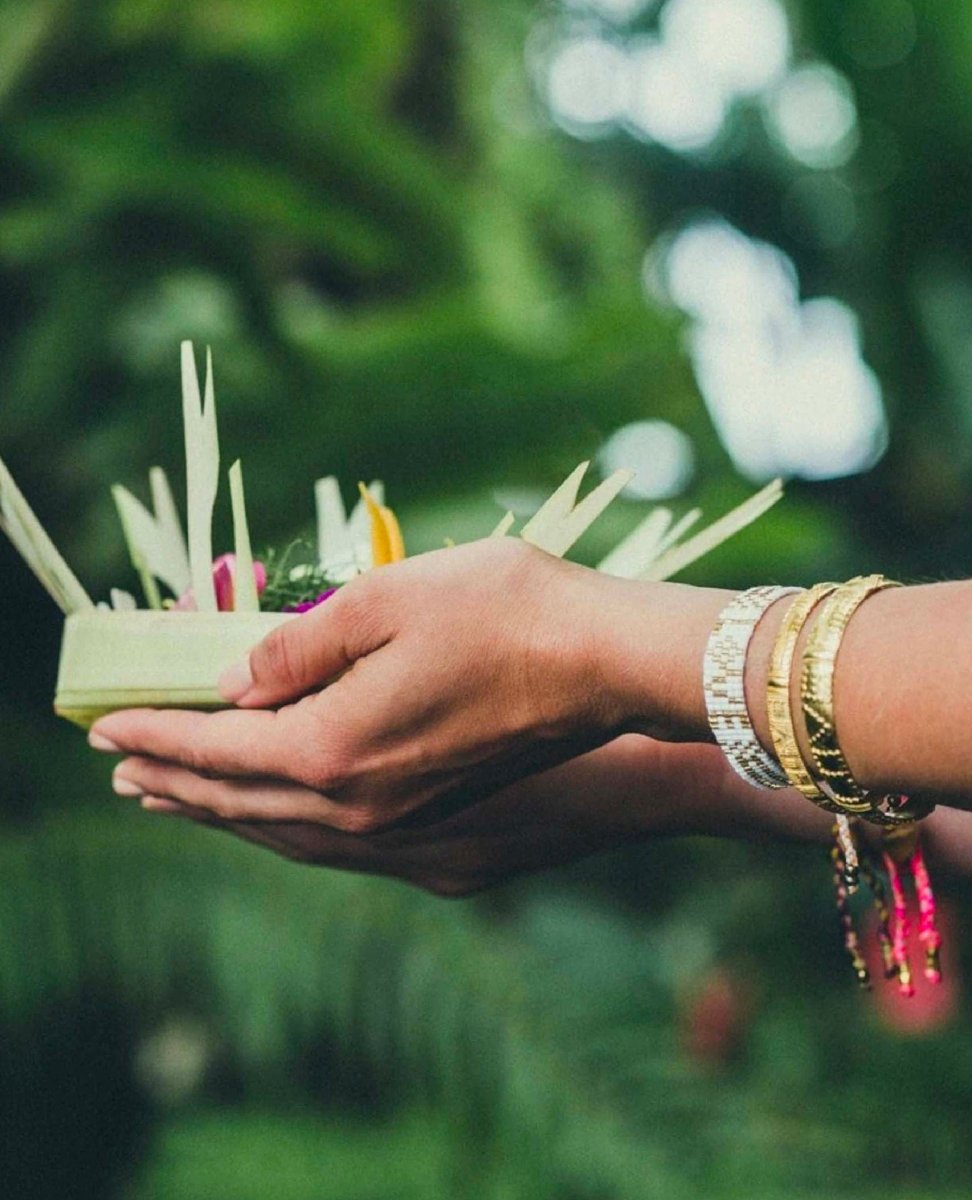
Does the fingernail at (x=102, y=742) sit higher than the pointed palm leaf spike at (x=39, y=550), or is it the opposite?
the pointed palm leaf spike at (x=39, y=550)

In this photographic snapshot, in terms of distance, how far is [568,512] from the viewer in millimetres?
819

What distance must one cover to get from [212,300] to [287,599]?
1.09 metres

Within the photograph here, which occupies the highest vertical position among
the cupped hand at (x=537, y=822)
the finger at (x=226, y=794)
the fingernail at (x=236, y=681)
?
the fingernail at (x=236, y=681)

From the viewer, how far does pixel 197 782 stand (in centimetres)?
81

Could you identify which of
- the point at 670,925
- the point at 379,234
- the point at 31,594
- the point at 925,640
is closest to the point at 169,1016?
the point at 31,594

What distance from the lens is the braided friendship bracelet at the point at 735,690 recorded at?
0.64 meters

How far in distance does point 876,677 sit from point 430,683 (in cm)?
Answer: 23

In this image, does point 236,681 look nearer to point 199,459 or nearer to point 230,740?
point 230,740

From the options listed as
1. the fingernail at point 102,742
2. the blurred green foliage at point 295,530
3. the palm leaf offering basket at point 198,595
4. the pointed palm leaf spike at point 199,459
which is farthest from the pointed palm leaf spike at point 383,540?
the blurred green foliage at point 295,530

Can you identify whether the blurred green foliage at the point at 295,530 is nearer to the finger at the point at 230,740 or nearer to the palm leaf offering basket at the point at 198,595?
the palm leaf offering basket at the point at 198,595

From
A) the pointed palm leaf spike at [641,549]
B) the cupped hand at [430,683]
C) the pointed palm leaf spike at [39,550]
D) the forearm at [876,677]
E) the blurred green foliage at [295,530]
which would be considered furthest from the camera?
the blurred green foliage at [295,530]

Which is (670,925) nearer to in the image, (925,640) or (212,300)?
(212,300)

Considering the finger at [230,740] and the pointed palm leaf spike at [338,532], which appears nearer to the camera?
the finger at [230,740]

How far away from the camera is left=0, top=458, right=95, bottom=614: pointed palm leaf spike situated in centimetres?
→ 81
